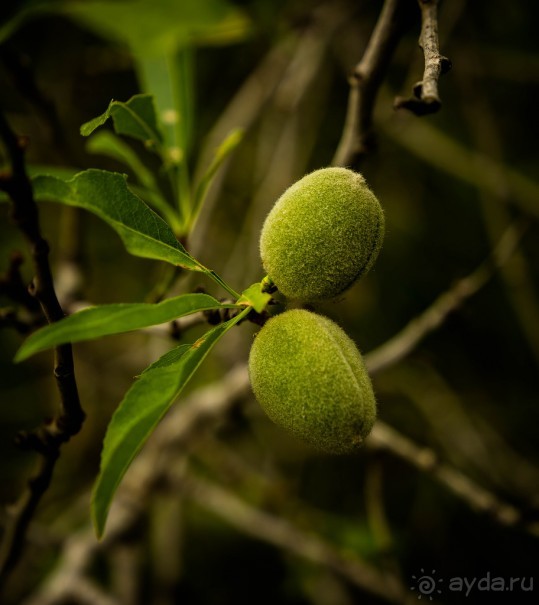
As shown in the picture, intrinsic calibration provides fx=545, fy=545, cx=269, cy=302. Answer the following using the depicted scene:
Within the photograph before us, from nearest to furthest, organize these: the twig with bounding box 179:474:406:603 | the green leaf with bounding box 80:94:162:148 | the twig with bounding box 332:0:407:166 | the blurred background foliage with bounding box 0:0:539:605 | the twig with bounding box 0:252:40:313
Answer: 1. the twig with bounding box 332:0:407:166
2. the green leaf with bounding box 80:94:162:148
3. the twig with bounding box 0:252:40:313
4. the twig with bounding box 179:474:406:603
5. the blurred background foliage with bounding box 0:0:539:605

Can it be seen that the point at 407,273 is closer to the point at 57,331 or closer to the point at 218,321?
the point at 218,321

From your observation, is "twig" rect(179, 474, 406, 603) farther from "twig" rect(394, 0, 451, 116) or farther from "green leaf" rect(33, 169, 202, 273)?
Answer: "twig" rect(394, 0, 451, 116)

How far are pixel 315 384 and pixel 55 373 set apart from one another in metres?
0.43

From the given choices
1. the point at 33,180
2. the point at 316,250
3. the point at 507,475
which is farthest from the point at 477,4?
the point at 33,180

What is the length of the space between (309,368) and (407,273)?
90.4 inches

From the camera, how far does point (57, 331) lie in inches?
28.7

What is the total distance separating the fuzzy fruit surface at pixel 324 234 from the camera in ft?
3.00

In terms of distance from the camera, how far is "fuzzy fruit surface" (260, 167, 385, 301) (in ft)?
3.00

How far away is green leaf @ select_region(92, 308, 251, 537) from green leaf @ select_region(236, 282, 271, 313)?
0.34ft

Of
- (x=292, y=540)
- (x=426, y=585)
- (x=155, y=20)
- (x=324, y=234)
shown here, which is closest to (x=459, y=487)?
(x=292, y=540)

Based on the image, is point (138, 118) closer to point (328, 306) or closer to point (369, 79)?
point (369, 79)

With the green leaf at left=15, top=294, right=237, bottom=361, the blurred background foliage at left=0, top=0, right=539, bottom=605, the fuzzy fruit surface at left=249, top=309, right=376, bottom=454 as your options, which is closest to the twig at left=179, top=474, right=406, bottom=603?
the blurred background foliage at left=0, top=0, right=539, bottom=605

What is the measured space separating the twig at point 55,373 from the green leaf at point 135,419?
6.5 inches

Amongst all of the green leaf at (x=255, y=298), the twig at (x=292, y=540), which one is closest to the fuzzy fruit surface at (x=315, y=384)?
the green leaf at (x=255, y=298)
